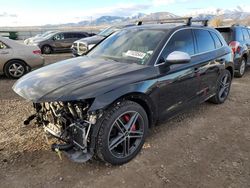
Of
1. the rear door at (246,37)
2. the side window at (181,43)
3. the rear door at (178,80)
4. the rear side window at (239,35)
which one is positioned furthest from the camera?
the rear door at (246,37)

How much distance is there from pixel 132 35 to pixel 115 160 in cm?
213

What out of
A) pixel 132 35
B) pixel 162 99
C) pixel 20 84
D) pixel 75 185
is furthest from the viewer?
pixel 132 35

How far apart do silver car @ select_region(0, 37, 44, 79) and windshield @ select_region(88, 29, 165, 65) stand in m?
4.27

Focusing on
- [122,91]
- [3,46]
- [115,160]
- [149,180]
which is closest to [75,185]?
[115,160]

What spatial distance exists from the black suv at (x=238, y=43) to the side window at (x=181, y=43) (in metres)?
4.20

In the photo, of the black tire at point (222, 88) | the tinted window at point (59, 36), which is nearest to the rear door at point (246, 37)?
the black tire at point (222, 88)

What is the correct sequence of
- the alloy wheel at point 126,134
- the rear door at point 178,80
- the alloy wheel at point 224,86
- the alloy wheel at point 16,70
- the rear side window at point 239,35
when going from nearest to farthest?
the alloy wheel at point 126,134 < the rear door at point 178,80 < the alloy wheel at point 224,86 < the alloy wheel at point 16,70 < the rear side window at point 239,35

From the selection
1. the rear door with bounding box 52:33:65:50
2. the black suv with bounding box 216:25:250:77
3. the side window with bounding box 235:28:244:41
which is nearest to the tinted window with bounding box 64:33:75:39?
the rear door with bounding box 52:33:65:50

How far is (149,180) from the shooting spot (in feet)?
9.84

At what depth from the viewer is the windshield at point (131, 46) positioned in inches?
147

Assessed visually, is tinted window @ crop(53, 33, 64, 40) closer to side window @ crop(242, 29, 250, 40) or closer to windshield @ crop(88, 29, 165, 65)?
side window @ crop(242, 29, 250, 40)

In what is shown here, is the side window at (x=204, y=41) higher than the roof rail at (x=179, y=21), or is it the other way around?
the roof rail at (x=179, y=21)

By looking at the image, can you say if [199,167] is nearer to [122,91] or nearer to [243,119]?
[122,91]

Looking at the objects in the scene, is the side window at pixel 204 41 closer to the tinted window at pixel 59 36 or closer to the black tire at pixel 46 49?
the black tire at pixel 46 49
